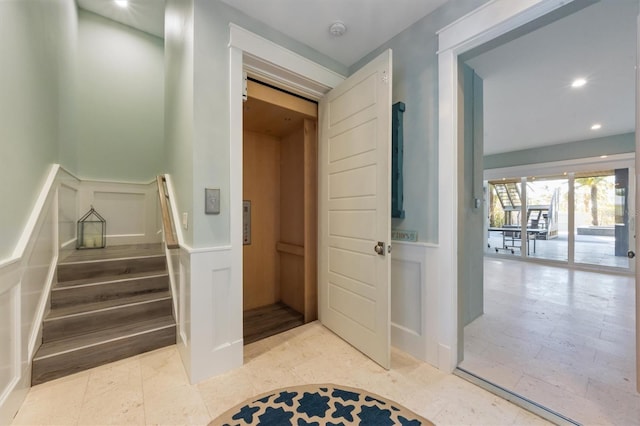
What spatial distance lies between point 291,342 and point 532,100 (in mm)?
4535

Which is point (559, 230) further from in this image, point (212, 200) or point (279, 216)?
point (212, 200)

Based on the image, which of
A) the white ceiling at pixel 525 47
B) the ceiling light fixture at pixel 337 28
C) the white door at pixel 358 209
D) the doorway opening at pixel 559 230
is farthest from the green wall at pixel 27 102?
the doorway opening at pixel 559 230

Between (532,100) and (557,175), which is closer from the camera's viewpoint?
(532,100)

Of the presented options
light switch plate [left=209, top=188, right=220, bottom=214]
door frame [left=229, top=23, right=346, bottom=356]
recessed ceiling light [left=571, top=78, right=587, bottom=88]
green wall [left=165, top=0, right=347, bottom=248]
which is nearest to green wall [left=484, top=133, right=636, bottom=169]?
recessed ceiling light [left=571, top=78, right=587, bottom=88]

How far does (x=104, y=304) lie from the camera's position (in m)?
2.25

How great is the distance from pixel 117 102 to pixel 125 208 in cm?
145

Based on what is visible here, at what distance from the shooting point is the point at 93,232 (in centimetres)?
327

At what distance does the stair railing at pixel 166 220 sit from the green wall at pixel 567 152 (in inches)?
282

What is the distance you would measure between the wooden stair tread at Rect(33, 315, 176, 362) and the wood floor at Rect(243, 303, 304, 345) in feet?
2.40

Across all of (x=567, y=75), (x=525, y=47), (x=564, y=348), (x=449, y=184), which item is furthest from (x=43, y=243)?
(x=567, y=75)

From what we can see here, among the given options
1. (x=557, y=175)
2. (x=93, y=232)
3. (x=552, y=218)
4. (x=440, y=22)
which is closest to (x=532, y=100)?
(x=440, y=22)

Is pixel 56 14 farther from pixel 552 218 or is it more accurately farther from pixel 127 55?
pixel 552 218

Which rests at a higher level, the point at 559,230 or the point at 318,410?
the point at 559,230

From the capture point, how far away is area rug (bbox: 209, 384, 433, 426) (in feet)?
4.69
